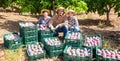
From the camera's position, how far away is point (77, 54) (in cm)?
734

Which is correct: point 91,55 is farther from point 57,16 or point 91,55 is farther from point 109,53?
point 57,16

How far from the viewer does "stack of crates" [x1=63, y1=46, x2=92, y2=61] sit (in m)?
7.19

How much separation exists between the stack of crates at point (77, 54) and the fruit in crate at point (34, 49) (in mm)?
887

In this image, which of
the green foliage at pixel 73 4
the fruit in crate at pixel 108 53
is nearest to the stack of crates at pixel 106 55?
the fruit in crate at pixel 108 53

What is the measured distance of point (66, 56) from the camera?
24.1 feet

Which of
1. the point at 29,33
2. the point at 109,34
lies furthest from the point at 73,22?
the point at 109,34

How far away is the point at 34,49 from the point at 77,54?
1491mm

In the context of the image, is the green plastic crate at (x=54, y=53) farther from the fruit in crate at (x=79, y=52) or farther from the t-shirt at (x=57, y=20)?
the t-shirt at (x=57, y=20)

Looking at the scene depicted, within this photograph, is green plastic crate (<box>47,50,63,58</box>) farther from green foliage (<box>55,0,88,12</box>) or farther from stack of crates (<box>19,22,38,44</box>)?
green foliage (<box>55,0,88,12</box>)

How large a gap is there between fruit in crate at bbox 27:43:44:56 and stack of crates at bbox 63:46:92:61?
34.9 inches

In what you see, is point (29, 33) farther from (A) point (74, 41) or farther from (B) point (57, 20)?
(A) point (74, 41)

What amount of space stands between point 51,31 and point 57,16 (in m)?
0.63

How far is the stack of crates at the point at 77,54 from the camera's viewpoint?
23.6ft

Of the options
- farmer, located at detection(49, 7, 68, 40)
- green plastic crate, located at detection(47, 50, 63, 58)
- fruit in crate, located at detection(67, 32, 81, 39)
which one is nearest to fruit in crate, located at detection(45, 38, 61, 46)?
green plastic crate, located at detection(47, 50, 63, 58)
